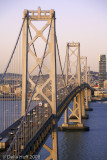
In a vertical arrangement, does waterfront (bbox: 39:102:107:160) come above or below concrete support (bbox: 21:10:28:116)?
below

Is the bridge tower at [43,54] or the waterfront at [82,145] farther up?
the bridge tower at [43,54]

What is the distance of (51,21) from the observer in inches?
462

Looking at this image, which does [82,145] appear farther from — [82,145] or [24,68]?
[24,68]

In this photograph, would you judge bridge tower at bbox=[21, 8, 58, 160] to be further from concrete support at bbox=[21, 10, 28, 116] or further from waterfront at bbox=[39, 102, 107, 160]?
waterfront at bbox=[39, 102, 107, 160]

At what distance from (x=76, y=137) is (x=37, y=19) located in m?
12.5

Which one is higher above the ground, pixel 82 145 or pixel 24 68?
pixel 24 68

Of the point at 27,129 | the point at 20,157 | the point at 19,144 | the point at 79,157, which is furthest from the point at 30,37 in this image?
the point at 79,157

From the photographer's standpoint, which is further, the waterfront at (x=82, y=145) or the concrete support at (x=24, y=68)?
the waterfront at (x=82, y=145)

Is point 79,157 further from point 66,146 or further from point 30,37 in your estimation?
point 30,37

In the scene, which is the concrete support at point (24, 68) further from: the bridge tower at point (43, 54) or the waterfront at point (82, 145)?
the waterfront at point (82, 145)

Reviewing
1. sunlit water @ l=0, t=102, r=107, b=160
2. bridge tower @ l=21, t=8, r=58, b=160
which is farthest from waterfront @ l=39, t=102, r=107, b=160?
bridge tower @ l=21, t=8, r=58, b=160

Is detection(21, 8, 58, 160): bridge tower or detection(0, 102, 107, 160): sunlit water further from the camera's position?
detection(0, 102, 107, 160): sunlit water

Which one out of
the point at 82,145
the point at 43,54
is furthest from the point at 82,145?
the point at 43,54

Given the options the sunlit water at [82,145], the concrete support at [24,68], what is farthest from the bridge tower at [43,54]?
the sunlit water at [82,145]
